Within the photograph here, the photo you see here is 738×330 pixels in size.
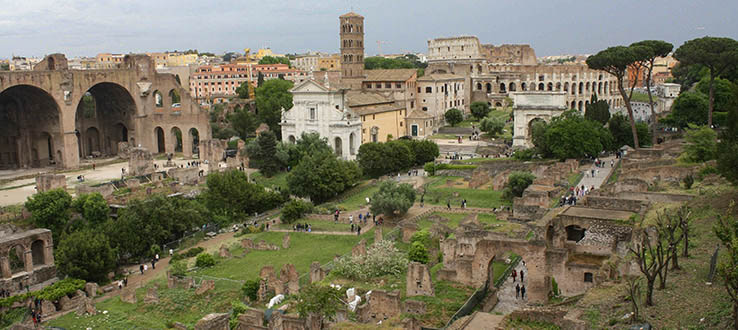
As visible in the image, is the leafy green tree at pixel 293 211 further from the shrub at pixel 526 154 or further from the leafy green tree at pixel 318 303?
the shrub at pixel 526 154

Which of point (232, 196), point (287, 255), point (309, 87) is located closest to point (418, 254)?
point (287, 255)

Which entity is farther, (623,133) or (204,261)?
(623,133)

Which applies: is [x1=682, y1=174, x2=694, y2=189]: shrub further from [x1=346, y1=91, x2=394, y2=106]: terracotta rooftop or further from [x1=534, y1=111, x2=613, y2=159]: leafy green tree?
[x1=346, y1=91, x2=394, y2=106]: terracotta rooftop

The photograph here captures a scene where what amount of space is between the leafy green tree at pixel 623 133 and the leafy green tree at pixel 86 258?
36.6 metres

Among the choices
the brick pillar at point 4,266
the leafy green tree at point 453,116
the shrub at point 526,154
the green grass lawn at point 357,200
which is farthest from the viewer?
the leafy green tree at point 453,116

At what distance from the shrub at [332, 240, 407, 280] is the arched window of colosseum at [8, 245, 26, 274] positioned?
55.4 feet

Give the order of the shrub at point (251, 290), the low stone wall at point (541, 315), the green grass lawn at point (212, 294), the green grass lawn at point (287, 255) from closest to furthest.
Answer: the low stone wall at point (541, 315)
the green grass lawn at point (212, 294)
the shrub at point (251, 290)
the green grass lawn at point (287, 255)

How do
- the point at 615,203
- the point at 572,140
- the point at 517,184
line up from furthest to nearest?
1. the point at 572,140
2. the point at 517,184
3. the point at 615,203

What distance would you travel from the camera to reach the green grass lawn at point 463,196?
36375 mm

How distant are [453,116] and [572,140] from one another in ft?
84.0

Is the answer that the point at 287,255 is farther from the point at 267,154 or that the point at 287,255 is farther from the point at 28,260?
the point at 267,154

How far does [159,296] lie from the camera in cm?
2552

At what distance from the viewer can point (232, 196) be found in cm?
3875

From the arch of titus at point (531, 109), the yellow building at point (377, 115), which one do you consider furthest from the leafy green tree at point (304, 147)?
the arch of titus at point (531, 109)
